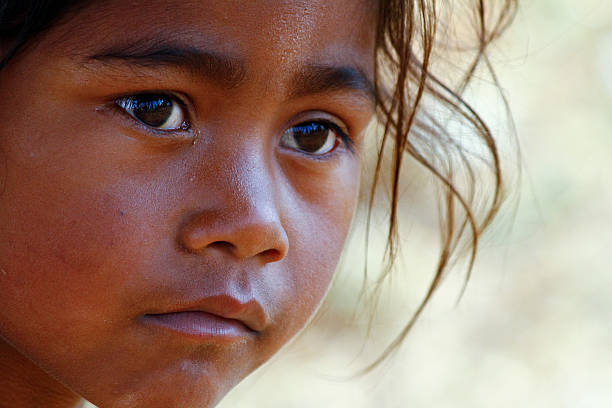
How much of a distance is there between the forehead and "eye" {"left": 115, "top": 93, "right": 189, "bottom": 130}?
0.20 ft

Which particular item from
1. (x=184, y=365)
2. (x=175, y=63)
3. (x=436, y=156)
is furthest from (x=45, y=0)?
(x=436, y=156)

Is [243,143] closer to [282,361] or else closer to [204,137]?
[204,137]

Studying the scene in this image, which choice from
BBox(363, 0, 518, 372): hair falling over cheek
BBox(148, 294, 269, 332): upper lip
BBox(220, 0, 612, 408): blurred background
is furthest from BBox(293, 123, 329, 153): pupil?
BBox(220, 0, 612, 408): blurred background

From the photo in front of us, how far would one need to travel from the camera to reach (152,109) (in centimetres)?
95

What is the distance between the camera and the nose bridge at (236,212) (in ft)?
2.98

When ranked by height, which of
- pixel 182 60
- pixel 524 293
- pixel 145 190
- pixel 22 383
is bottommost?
pixel 22 383

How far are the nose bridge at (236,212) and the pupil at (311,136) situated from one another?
128mm

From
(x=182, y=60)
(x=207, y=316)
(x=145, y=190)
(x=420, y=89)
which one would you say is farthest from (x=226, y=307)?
(x=420, y=89)

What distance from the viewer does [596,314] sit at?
9.31ft

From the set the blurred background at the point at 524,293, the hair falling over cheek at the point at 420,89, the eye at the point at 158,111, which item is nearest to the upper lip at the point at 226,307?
the eye at the point at 158,111

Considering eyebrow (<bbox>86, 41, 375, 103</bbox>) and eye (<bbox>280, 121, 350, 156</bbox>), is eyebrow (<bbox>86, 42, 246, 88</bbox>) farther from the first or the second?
Answer: eye (<bbox>280, 121, 350, 156</bbox>)

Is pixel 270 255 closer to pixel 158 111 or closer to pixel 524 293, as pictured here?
pixel 158 111

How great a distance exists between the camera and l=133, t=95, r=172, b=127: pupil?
3.09 ft

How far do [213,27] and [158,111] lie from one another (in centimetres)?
10
